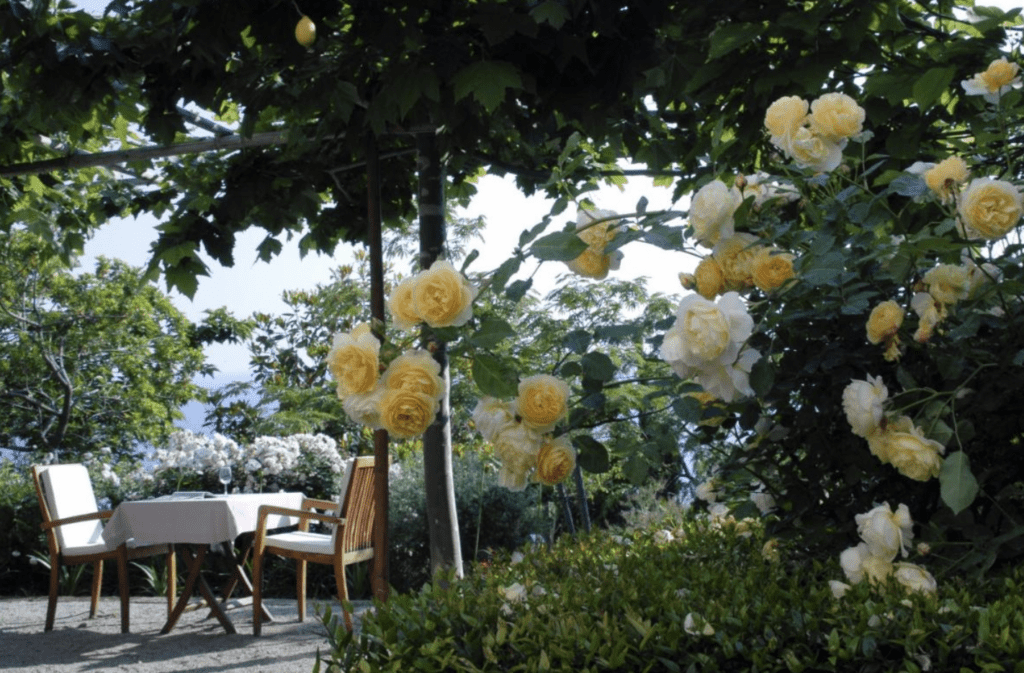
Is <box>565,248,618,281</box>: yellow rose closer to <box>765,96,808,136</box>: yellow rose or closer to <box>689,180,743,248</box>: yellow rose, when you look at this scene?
<box>689,180,743,248</box>: yellow rose

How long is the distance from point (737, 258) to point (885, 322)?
239 millimetres

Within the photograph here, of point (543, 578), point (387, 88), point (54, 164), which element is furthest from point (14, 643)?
point (543, 578)

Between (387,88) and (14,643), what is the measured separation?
4.32 m

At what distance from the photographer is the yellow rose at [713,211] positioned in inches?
59.8

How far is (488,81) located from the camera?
8.69ft

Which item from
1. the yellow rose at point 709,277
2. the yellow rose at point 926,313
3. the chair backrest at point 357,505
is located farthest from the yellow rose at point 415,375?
the chair backrest at point 357,505

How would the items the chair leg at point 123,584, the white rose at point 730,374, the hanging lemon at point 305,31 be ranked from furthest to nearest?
the chair leg at point 123,584 → the hanging lemon at point 305,31 → the white rose at point 730,374

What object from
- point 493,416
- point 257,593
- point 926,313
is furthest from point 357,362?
point 257,593

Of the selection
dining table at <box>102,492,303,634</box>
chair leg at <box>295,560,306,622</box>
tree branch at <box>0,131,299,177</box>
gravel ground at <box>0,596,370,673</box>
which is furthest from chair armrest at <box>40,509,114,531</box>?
tree branch at <box>0,131,299,177</box>

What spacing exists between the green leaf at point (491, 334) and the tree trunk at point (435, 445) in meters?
2.27

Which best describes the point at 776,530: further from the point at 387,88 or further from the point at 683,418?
the point at 387,88

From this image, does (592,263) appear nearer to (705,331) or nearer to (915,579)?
(705,331)

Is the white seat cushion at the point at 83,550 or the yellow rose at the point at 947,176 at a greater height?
the yellow rose at the point at 947,176

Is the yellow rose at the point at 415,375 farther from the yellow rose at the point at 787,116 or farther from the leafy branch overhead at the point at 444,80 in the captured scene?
the yellow rose at the point at 787,116
